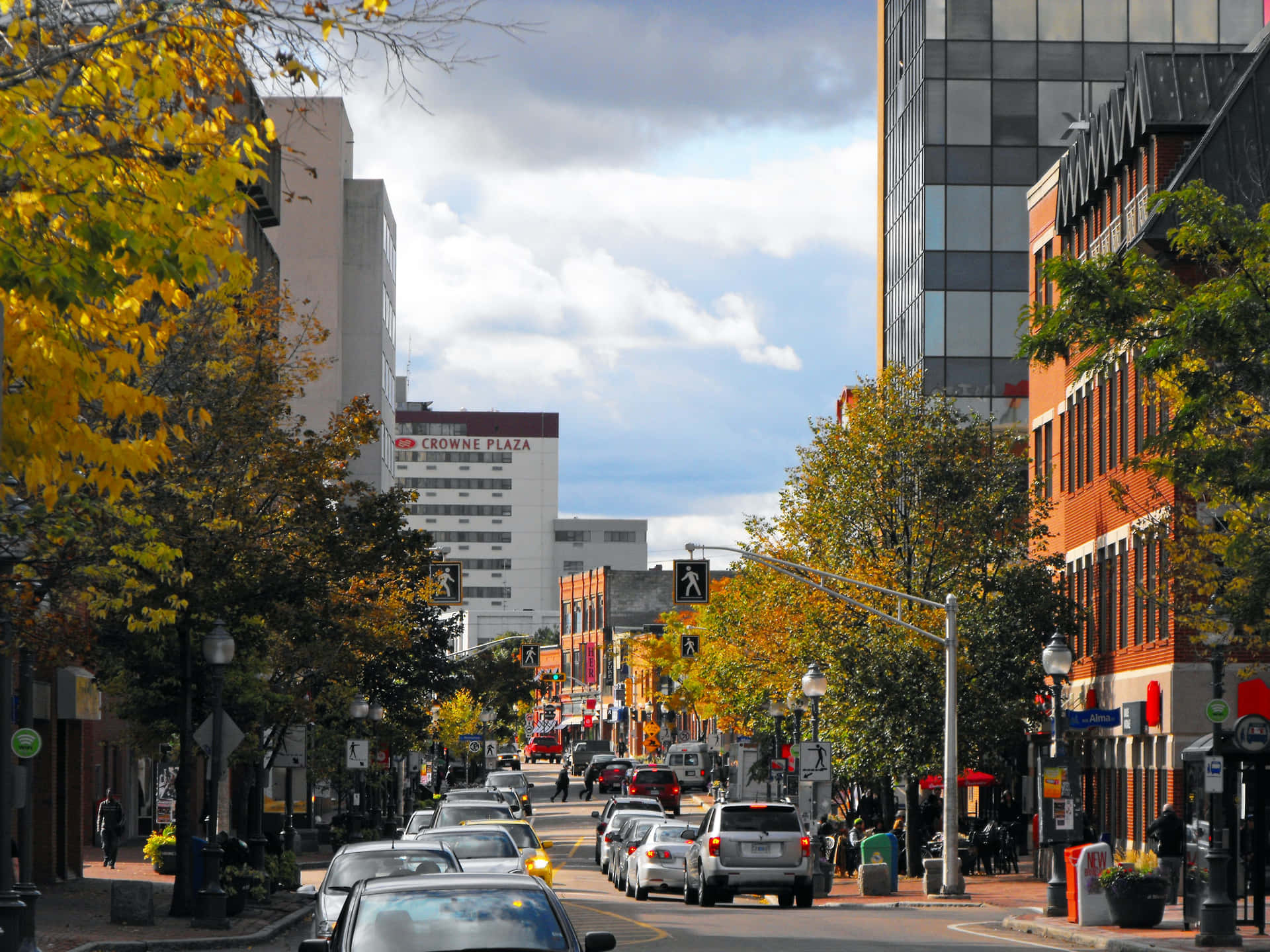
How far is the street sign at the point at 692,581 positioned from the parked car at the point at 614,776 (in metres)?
46.0

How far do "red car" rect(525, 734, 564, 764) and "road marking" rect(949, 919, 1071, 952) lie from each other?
120m

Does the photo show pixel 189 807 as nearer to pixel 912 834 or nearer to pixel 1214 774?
pixel 1214 774

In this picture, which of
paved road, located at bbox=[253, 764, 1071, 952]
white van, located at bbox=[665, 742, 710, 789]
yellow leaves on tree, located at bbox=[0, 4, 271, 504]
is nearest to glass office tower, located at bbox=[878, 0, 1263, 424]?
white van, located at bbox=[665, 742, 710, 789]

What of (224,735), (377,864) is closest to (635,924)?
(224,735)

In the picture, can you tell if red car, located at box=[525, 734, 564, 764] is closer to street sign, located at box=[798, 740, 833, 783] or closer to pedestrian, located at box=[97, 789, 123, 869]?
pedestrian, located at box=[97, 789, 123, 869]

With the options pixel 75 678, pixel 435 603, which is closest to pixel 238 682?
pixel 75 678

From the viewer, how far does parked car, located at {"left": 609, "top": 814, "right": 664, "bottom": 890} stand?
37062mm

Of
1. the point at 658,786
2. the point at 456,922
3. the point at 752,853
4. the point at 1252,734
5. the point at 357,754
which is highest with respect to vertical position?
the point at 1252,734

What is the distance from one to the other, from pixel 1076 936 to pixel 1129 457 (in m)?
12.6

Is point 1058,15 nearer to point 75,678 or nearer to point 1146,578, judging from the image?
point 1146,578

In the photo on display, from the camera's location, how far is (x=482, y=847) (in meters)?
24.3

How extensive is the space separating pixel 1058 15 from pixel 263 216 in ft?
110

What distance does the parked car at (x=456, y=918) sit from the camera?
11094 mm

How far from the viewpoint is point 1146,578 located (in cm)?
3859
